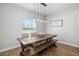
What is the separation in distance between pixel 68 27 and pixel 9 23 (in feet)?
4.36

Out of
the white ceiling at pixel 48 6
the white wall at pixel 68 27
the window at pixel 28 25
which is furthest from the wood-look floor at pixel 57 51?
the white ceiling at pixel 48 6

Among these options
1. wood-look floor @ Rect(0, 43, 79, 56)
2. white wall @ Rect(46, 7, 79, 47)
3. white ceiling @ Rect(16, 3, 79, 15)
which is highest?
white ceiling @ Rect(16, 3, 79, 15)

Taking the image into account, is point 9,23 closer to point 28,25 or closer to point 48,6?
point 28,25

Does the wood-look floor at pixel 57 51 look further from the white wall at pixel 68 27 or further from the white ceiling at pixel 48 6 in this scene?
the white ceiling at pixel 48 6

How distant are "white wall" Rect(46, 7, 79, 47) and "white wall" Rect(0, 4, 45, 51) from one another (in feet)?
2.15

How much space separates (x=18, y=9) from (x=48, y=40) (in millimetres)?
991

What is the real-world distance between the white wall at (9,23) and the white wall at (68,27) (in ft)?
2.15

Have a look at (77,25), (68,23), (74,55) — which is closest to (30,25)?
(68,23)

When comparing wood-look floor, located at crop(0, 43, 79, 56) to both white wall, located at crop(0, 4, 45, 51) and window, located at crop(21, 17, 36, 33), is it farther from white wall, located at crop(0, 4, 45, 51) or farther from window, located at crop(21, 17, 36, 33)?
window, located at crop(21, 17, 36, 33)

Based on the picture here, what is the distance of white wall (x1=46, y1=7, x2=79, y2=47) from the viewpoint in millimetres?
1391

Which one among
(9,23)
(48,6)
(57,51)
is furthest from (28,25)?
(57,51)

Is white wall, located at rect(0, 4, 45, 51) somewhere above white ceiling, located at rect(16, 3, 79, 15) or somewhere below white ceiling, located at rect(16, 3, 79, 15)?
below

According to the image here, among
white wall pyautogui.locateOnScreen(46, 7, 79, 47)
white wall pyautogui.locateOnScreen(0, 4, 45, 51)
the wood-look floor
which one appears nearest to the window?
white wall pyautogui.locateOnScreen(0, 4, 45, 51)

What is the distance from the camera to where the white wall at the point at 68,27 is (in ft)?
4.56
